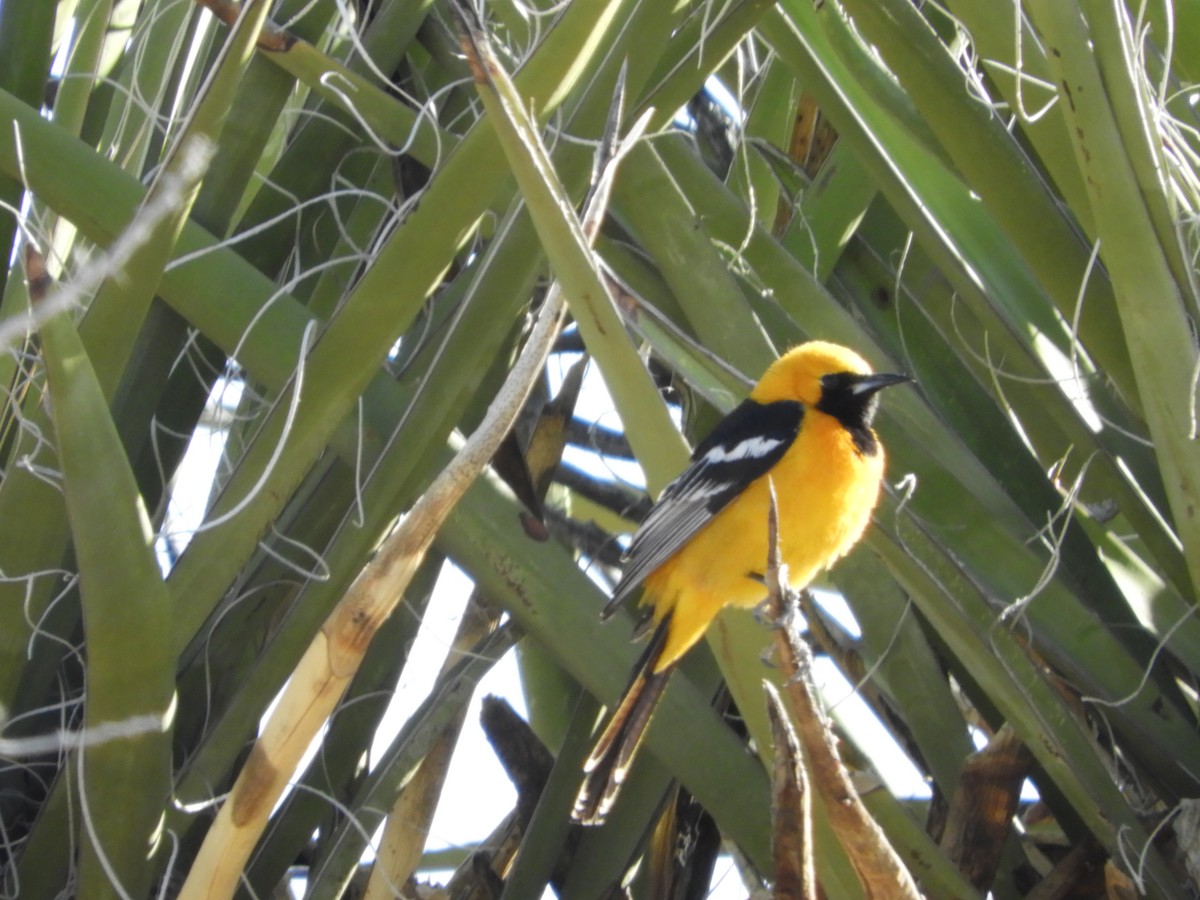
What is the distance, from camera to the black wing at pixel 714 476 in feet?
8.53

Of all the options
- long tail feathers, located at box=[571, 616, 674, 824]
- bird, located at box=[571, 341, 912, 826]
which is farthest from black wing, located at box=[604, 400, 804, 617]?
long tail feathers, located at box=[571, 616, 674, 824]

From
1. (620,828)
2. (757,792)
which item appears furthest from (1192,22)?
(620,828)

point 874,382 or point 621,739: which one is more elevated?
point 874,382

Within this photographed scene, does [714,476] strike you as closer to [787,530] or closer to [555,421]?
[787,530]

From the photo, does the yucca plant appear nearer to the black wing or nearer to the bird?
the bird

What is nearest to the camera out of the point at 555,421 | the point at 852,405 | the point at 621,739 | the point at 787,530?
the point at 621,739

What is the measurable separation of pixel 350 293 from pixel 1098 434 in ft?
4.44

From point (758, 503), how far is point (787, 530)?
0.36 feet

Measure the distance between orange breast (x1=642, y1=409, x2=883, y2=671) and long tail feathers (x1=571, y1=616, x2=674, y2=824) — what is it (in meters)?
0.17

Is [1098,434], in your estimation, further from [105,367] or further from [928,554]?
[105,367]

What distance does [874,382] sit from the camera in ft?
8.77

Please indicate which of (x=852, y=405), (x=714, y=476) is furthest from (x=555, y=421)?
(x=852, y=405)

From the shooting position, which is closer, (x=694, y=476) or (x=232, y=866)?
(x=232, y=866)

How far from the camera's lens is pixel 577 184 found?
2389 millimetres
